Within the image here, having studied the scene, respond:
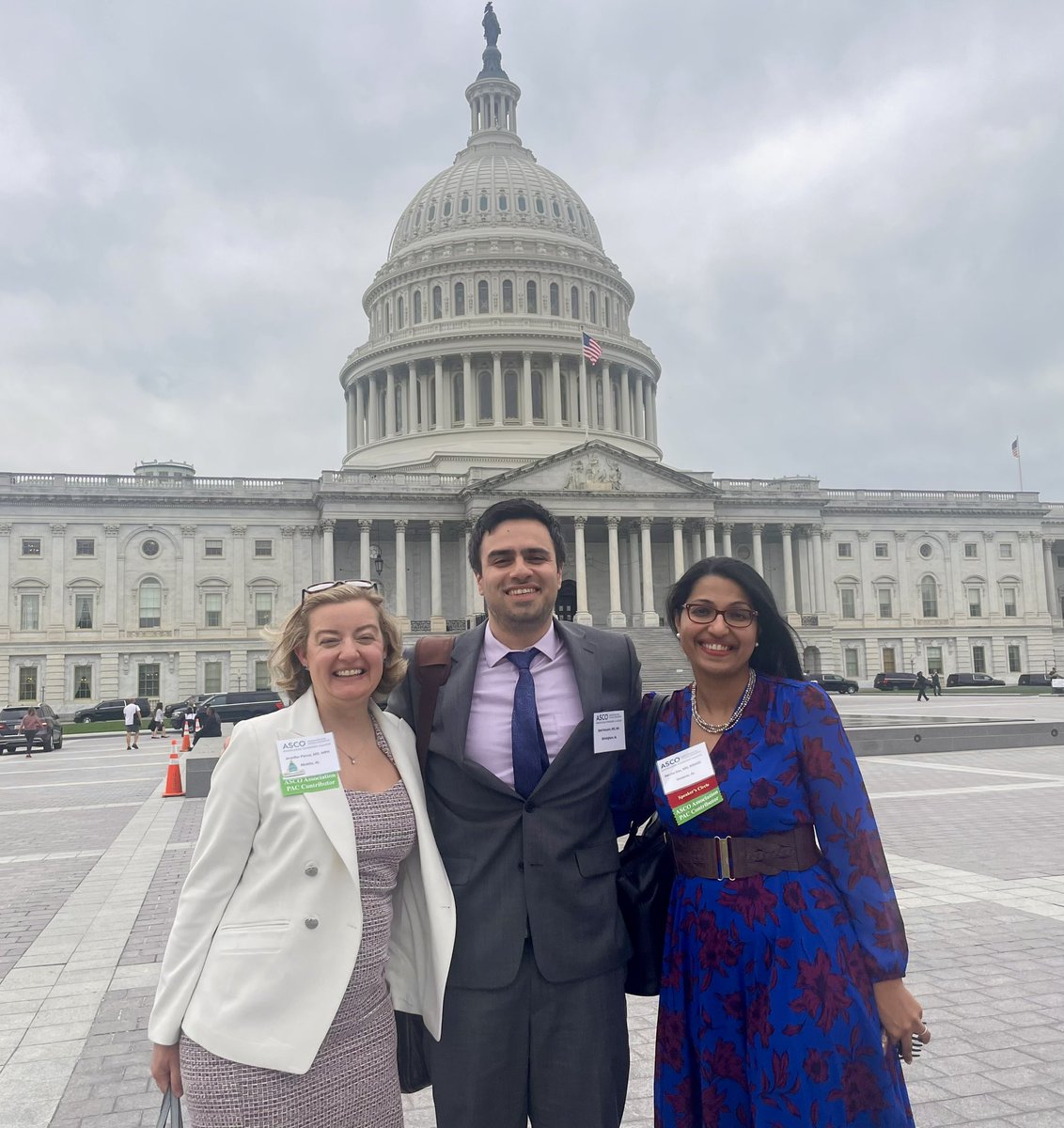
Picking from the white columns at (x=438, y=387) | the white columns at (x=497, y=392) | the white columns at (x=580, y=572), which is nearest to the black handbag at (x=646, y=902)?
the white columns at (x=580, y=572)

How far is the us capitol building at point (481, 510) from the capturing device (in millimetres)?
66875

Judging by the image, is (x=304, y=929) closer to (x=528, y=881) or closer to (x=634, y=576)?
(x=528, y=881)

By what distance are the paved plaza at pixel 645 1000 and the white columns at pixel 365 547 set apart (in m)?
47.6

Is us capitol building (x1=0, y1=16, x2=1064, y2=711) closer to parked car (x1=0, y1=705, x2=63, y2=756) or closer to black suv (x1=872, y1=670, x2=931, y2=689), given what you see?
black suv (x1=872, y1=670, x2=931, y2=689)

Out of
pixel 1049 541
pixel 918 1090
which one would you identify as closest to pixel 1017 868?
pixel 918 1090

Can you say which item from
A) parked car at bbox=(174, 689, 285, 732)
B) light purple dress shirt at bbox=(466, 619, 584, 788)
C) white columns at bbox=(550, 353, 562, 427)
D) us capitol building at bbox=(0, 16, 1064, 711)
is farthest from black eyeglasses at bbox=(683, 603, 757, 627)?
white columns at bbox=(550, 353, 562, 427)

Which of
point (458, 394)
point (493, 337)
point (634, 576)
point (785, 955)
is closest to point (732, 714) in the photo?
point (785, 955)

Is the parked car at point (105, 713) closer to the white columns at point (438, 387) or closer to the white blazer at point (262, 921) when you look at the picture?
the white columns at point (438, 387)

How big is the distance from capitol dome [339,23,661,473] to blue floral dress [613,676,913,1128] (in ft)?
235

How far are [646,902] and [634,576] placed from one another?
67.3 meters

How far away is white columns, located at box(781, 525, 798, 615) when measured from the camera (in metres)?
74.4

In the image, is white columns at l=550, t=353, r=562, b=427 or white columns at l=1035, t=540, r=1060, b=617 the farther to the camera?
white columns at l=1035, t=540, r=1060, b=617

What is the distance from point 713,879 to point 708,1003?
1.63 ft

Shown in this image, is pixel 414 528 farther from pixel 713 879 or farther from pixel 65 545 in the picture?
pixel 713 879
